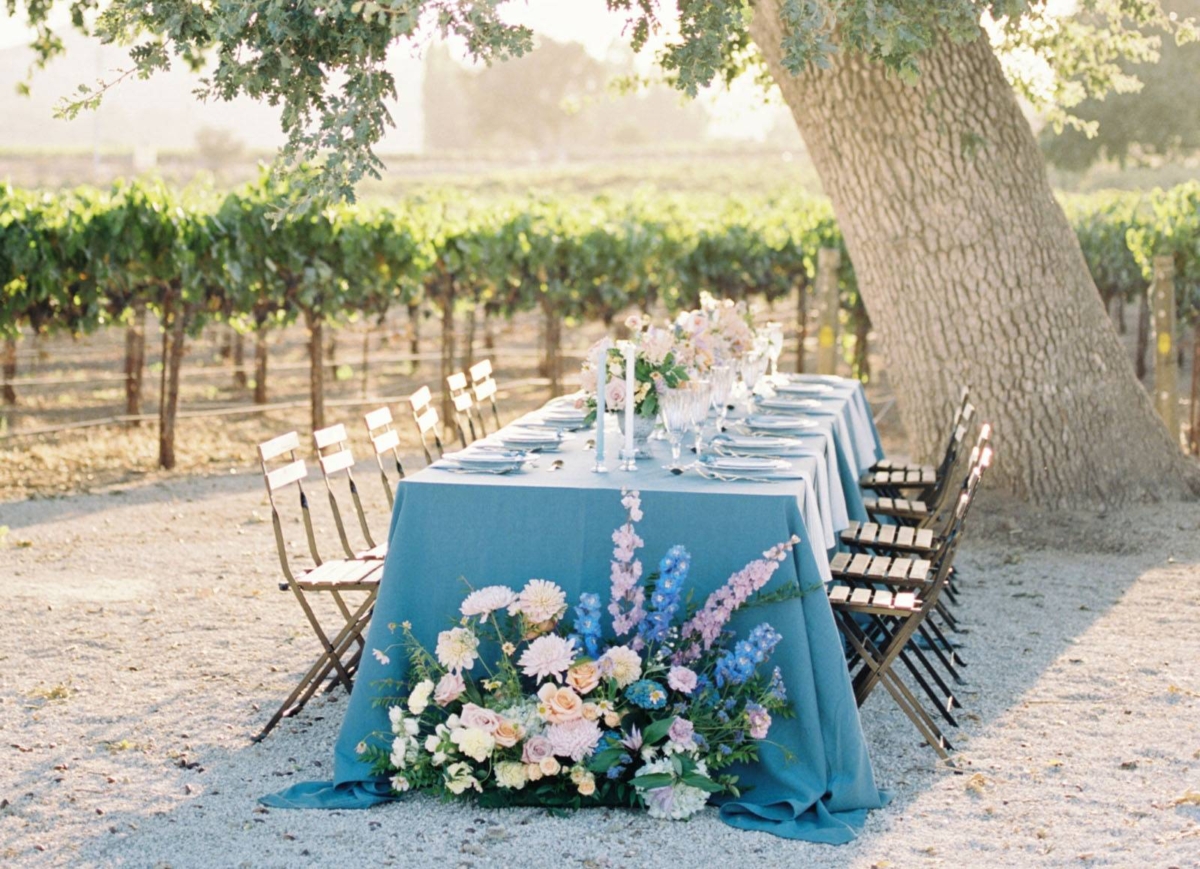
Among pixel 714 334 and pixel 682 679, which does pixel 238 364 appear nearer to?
pixel 714 334

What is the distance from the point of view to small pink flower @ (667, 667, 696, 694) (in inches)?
161

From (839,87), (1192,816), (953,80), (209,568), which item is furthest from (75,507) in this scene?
(1192,816)

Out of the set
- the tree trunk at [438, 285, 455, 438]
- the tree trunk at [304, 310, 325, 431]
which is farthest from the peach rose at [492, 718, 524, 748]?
the tree trunk at [438, 285, 455, 438]

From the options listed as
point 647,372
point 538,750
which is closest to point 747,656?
point 538,750

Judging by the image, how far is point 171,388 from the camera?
35.2 ft

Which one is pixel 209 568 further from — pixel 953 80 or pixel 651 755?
pixel 953 80

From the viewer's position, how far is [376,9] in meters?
4.70

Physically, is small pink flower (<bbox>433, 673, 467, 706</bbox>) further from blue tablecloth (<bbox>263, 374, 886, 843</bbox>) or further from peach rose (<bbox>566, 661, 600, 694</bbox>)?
peach rose (<bbox>566, 661, 600, 694</bbox>)

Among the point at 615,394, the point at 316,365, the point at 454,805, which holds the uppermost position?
the point at 615,394

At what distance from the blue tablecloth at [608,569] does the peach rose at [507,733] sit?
40 centimetres

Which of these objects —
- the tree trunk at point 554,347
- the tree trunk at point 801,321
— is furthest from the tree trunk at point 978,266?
the tree trunk at point 801,321

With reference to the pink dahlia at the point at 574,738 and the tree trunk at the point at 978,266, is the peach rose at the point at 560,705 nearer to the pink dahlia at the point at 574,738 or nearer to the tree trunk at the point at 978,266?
the pink dahlia at the point at 574,738

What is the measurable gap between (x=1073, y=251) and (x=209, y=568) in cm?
525

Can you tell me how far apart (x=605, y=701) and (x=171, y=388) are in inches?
293
